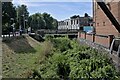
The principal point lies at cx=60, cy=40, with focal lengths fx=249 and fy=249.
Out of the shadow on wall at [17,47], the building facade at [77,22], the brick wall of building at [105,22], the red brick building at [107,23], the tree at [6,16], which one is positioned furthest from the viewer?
the building facade at [77,22]

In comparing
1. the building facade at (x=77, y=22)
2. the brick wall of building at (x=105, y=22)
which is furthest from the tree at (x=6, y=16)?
the building facade at (x=77, y=22)

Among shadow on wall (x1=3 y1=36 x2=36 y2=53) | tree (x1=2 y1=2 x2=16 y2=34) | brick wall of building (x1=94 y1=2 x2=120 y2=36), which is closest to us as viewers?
brick wall of building (x1=94 y1=2 x2=120 y2=36)

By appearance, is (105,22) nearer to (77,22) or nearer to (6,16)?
(6,16)

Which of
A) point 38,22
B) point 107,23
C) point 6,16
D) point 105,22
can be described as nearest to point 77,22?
point 38,22

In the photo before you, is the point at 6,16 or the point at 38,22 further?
the point at 38,22

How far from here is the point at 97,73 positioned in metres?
9.27

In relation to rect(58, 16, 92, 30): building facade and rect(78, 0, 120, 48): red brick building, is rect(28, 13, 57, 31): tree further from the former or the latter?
rect(78, 0, 120, 48): red brick building

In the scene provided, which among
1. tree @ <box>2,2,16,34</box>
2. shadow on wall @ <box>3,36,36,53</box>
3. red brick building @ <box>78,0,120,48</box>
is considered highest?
tree @ <box>2,2,16,34</box>

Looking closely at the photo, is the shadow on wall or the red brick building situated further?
the shadow on wall

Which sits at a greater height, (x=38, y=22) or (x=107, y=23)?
(x=38, y=22)

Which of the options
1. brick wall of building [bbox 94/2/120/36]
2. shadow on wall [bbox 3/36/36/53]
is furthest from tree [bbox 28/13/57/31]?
brick wall of building [bbox 94/2/120/36]

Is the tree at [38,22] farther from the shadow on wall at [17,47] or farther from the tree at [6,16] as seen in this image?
→ the shadow on wall at [17,47]

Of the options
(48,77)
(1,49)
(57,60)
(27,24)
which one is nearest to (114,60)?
(48,77)

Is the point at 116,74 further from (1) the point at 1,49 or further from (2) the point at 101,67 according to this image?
(1) the point at 1,49
